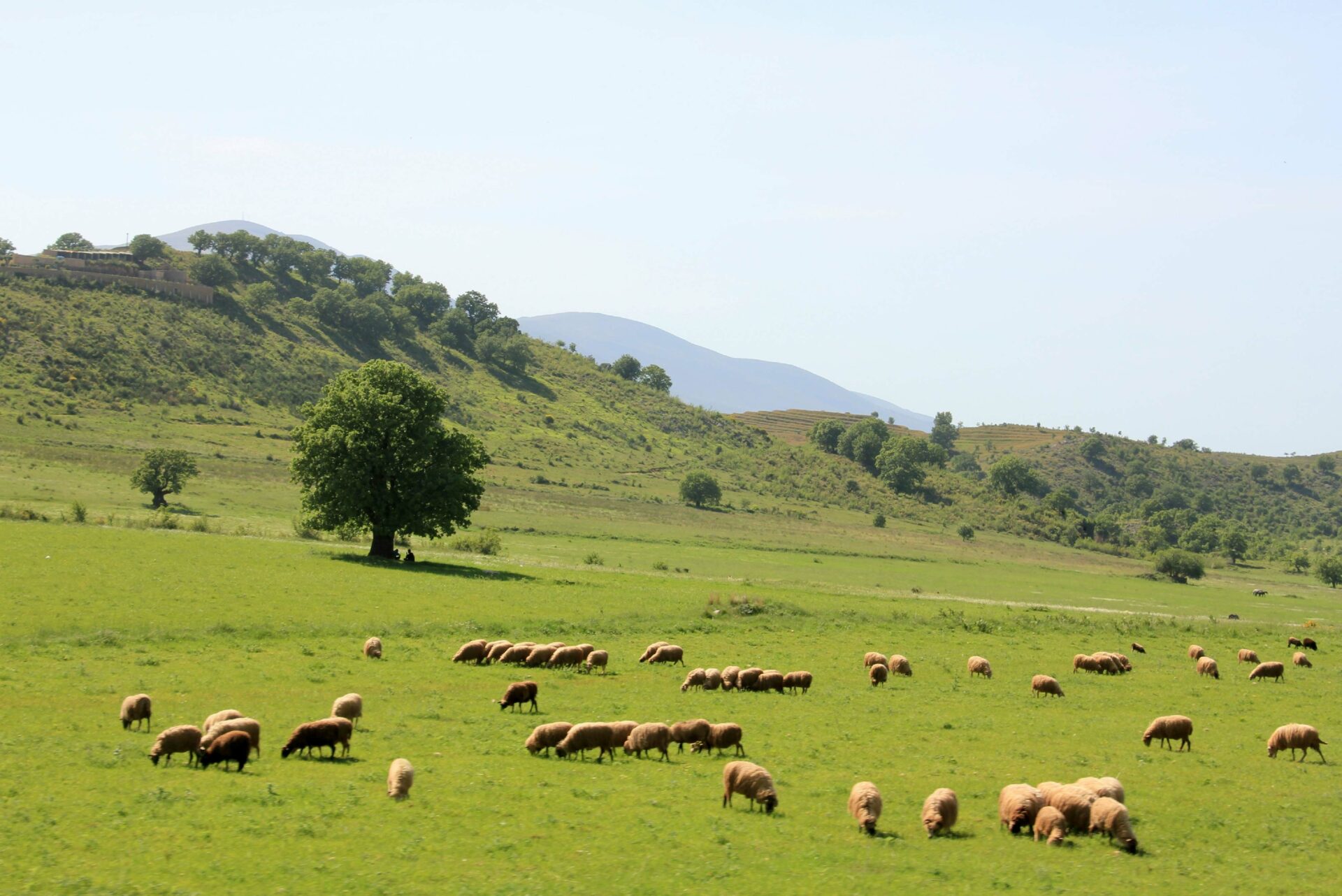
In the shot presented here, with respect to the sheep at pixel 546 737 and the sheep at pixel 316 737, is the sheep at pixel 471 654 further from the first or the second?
the sheep at pixel 316 737

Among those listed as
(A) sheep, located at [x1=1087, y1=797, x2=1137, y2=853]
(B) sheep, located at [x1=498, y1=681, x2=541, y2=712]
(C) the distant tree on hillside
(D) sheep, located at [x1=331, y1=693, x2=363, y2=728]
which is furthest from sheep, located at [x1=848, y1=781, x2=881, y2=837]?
(C) the distant tree on hillside

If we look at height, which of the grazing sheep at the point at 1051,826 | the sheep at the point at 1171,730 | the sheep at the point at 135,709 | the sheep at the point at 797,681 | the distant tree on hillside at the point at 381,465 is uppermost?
the distant tree on hillside at the point at 381,465

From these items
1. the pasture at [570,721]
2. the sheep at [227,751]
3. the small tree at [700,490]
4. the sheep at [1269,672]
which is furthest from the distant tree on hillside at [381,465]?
the small tree at [700,490]

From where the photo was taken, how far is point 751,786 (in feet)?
62.8

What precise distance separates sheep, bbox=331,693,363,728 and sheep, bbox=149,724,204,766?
381 cm

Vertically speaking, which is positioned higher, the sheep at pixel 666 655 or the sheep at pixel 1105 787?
the sheep at pixel 1105 787

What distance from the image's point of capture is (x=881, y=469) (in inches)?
6486

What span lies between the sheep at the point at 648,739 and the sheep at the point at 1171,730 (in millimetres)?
12640

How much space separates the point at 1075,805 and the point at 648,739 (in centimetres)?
892

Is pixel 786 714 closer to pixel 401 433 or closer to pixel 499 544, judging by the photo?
pixel 401 433

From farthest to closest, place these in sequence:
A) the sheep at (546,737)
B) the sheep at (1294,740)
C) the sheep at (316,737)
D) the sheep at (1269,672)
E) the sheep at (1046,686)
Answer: the sheep at (1269,672), the sheep at (1046,686), the sheep at (1294,740), the sheep at (546,737), the sheep at (316,737)

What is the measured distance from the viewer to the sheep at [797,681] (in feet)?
106

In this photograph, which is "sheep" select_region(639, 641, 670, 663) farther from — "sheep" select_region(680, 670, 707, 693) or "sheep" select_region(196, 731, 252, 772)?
"sheep" select_region(196, 731, 252, 772)

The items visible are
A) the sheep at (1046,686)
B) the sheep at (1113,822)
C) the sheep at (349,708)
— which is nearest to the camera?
the sheep at (1113,822)
